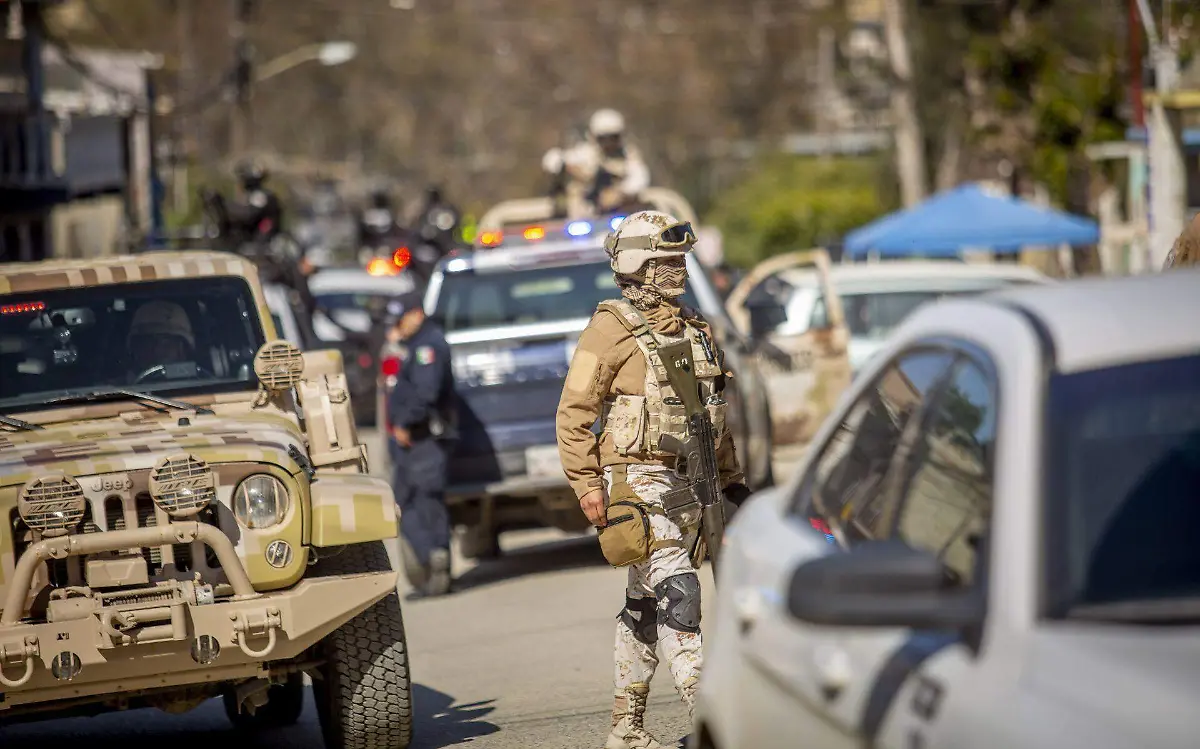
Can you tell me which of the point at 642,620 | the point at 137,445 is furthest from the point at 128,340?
the point at 642,620

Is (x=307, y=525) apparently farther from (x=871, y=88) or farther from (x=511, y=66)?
(x=511, y=66)

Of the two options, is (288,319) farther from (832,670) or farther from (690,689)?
(832,670)

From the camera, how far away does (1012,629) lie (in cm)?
296

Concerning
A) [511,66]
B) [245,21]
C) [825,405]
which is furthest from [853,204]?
[825,405]

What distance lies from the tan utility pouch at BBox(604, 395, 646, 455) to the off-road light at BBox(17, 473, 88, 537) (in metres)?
1.73

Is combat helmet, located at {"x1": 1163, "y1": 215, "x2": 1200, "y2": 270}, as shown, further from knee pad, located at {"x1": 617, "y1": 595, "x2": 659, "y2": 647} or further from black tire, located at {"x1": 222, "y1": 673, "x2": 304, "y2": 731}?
black tire, located at {"x1": 222, "y1": 673, "x2": 304, "y2": 731}

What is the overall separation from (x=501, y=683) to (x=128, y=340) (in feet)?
7.34

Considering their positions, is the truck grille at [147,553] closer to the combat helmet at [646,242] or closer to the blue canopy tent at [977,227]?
the combat helmet at [646,242]

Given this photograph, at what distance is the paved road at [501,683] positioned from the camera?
7.52 metres

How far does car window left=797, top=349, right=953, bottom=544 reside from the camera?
392 cm

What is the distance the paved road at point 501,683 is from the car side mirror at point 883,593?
146 inches

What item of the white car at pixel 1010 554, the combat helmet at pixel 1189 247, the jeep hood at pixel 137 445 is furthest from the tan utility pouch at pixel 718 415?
the white car at pixel 1010 554

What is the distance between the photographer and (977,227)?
78.9 ft

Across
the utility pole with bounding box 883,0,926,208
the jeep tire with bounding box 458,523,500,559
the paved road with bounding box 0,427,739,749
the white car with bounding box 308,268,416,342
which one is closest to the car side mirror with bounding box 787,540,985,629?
the paved road with bounding box 0,427,739,749
